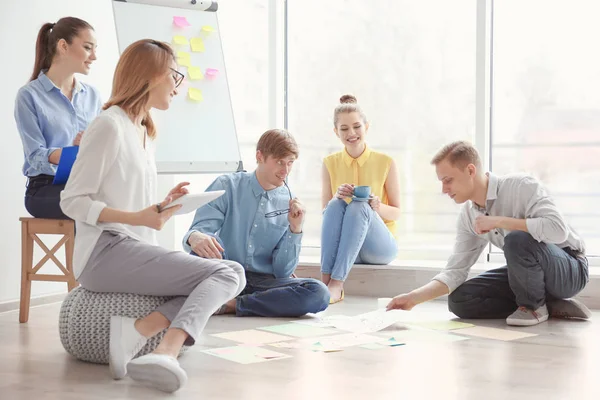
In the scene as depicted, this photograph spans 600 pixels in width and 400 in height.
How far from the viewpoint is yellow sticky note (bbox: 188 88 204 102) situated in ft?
12.7

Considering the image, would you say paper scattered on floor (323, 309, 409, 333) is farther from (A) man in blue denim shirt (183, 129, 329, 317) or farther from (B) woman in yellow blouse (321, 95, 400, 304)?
(B) woman in yellow blouse (321, 95, 400, 304)

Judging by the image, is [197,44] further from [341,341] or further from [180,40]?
[341,341]

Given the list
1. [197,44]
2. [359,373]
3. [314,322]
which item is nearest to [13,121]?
[197,44]

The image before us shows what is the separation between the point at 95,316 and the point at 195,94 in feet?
6.06

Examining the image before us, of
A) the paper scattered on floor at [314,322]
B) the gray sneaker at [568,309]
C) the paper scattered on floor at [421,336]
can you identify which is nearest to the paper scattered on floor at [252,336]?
the paper scattered on floor at [314,322]

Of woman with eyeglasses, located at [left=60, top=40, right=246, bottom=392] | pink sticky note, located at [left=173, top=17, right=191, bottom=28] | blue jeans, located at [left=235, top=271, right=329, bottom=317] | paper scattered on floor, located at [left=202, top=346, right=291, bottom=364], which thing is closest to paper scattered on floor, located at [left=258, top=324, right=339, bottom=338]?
blue jeans, located at [left=235, top=271, right=329, bottom=317]

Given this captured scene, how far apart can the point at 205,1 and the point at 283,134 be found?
1280 millimetres

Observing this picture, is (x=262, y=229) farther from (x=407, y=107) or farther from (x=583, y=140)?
(x=583, y=140)

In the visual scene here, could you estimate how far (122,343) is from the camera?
2.14 meters

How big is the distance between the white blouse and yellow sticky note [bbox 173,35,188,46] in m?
1.69

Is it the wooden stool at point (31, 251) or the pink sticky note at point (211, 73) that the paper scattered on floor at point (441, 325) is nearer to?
the wooden stool at point (31, 251)

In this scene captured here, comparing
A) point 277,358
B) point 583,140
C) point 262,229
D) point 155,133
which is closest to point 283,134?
point 262,229

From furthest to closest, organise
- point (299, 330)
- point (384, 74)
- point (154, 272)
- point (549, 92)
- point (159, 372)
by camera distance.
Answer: point (384, 74)
point (549, 92)
point (299, 330)
point (154, 272)
point (159, 372)

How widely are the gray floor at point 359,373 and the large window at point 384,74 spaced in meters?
2.09
